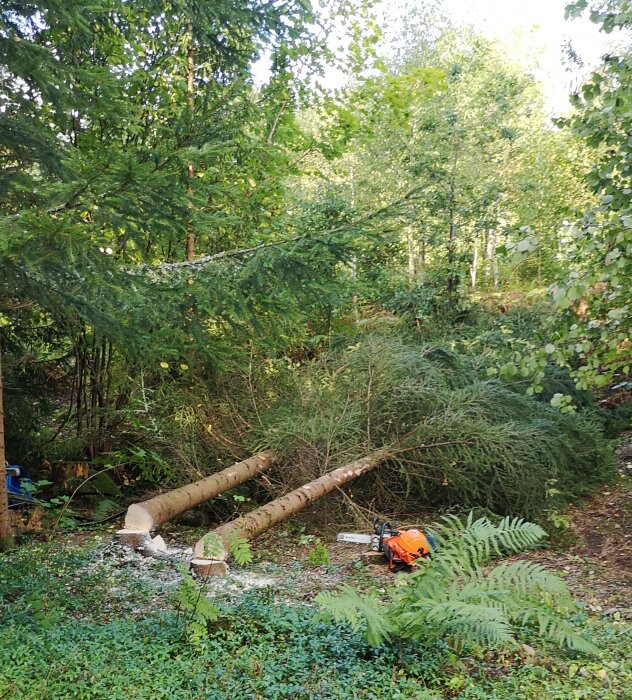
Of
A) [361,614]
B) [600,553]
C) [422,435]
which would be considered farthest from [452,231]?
[361,614]

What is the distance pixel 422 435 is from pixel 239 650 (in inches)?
153

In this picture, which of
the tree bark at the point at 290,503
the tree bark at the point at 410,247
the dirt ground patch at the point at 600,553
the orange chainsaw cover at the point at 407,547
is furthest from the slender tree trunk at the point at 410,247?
the orange chainsaw cover at the point at 407,547

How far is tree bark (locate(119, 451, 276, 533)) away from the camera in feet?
17.9

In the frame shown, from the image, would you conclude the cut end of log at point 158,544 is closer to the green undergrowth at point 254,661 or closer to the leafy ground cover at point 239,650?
the leafy ground cover at point 239,650

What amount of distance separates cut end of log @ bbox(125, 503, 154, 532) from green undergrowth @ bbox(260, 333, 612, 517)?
5.72 feet

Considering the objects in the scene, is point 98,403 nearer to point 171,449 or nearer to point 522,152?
point 171,449

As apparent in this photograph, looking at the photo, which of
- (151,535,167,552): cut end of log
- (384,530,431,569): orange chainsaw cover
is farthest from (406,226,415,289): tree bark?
(151,535,167,552): cut end of log

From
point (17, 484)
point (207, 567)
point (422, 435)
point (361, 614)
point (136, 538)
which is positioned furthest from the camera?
point (17, 484)

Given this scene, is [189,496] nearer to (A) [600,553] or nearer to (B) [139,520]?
(B) [139,520]

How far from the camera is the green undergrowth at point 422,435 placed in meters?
6.43

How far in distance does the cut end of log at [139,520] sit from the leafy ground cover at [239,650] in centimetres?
60

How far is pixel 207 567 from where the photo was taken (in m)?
4.51

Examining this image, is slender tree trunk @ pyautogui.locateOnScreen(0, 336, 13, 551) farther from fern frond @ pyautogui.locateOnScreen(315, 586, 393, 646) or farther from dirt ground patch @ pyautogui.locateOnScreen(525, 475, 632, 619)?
dirt ground patch @ pyautogui.locateOnScreen(525, 475, 632, 619)

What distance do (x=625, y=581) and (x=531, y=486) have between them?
147 cm
